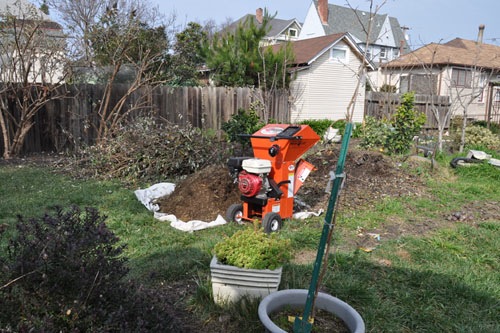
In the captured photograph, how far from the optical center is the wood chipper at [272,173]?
462 centimetres

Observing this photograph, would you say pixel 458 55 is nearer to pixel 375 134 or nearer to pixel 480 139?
pixel 480 139

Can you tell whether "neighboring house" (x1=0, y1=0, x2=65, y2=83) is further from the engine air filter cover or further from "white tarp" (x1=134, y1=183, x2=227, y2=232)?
the engine air filter cover

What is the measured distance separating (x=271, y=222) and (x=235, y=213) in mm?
581

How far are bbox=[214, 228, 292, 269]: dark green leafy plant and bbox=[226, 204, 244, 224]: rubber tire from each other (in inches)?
77.8

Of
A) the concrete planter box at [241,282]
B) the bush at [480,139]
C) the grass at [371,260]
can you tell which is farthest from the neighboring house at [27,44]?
the bush at [480,139]

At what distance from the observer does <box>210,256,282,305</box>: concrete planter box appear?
110 inches

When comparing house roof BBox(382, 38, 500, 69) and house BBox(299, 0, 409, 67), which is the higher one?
house BBox(299, 0, 409, 67)

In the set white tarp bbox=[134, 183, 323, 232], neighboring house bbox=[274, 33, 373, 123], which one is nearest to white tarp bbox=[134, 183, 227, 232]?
white tarp bbox=[134, 183, 323, 232]

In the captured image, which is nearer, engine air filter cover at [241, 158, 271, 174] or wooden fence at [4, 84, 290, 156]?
engine air filter cover at [241, 158, 271, 174]

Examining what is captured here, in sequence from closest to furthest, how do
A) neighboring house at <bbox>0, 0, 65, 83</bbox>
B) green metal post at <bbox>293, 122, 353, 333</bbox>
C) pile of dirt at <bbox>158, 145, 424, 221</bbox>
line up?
green metal post at <bbox>293, 122, 353, 333</bbox>
pile of dirt at <bbox>158, 145, 424, 221</bbox>
neighboring house at <bbox>0, 0, 65, 83</bbox>

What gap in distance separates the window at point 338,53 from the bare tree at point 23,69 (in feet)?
A: 42.7

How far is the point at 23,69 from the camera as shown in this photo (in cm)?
880

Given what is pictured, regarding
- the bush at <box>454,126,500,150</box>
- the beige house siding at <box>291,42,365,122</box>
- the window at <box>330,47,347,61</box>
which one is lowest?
the bush at <box>454,126,500,150</box>

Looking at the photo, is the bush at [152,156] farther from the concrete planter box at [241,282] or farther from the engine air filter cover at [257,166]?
the concrete planter box at [241,282]
